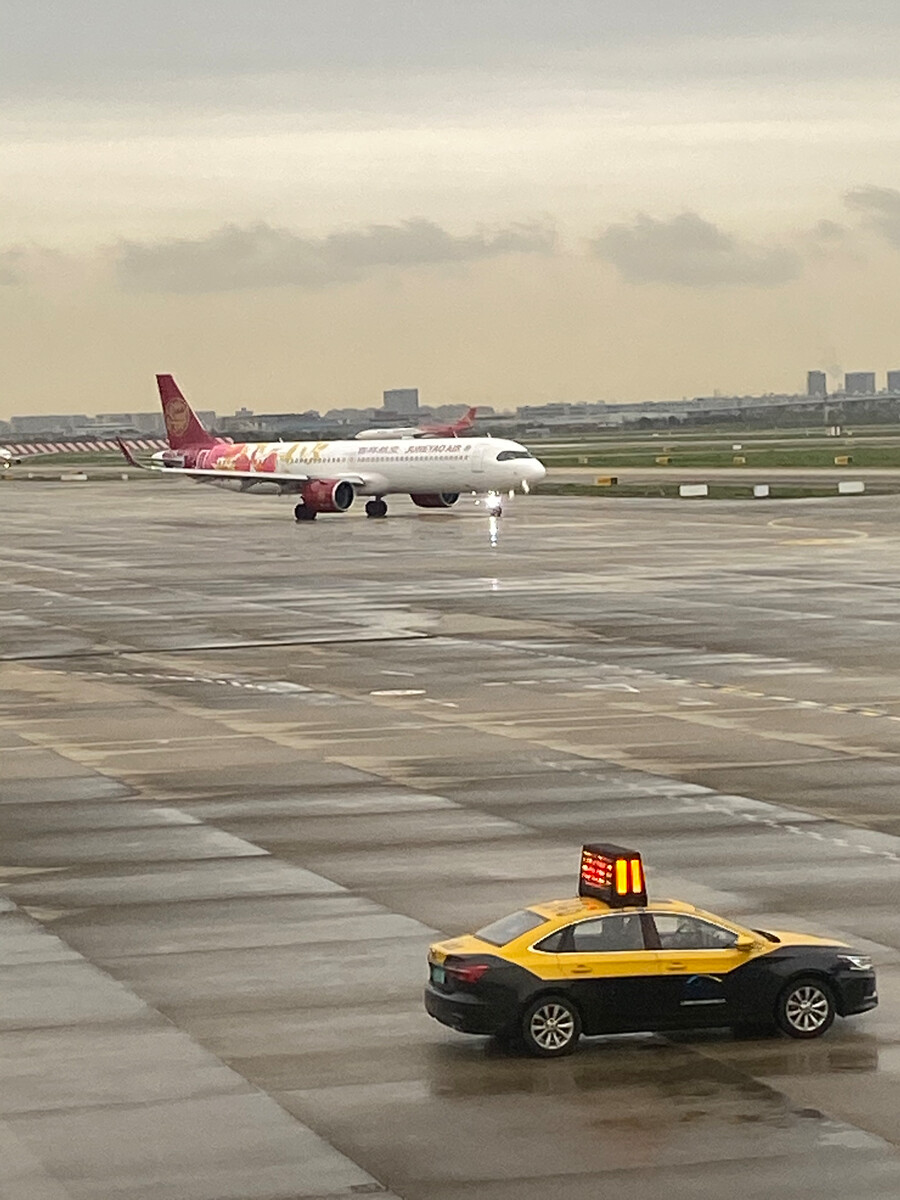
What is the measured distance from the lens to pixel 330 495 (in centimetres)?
13100

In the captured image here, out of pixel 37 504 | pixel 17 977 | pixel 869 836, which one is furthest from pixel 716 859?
pixel 37 504

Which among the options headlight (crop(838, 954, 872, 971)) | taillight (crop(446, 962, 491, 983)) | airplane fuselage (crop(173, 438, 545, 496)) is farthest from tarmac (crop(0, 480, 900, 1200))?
→ airplane fuselage (crop(173, 438, 545, 496))

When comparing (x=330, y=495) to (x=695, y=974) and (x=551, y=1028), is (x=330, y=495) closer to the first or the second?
(x=695, y=974)

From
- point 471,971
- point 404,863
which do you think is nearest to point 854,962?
point 471,971

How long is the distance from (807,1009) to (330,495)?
356 feet

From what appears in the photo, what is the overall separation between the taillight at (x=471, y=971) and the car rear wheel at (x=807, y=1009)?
3081 mm

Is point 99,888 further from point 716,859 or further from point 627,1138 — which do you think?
point 627,1138

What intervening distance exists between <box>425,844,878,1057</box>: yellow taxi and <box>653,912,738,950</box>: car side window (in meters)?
0.01

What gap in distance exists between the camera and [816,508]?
131 meters

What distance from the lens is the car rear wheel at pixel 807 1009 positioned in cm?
2338

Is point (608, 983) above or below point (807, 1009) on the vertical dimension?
above

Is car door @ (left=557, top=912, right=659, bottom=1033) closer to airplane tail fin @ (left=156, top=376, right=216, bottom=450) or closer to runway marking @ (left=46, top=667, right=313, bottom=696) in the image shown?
runway marking @ (left=46, top=667, right=313, bottom=696)

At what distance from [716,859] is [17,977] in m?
11.1

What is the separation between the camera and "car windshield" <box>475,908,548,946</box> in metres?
23.5
